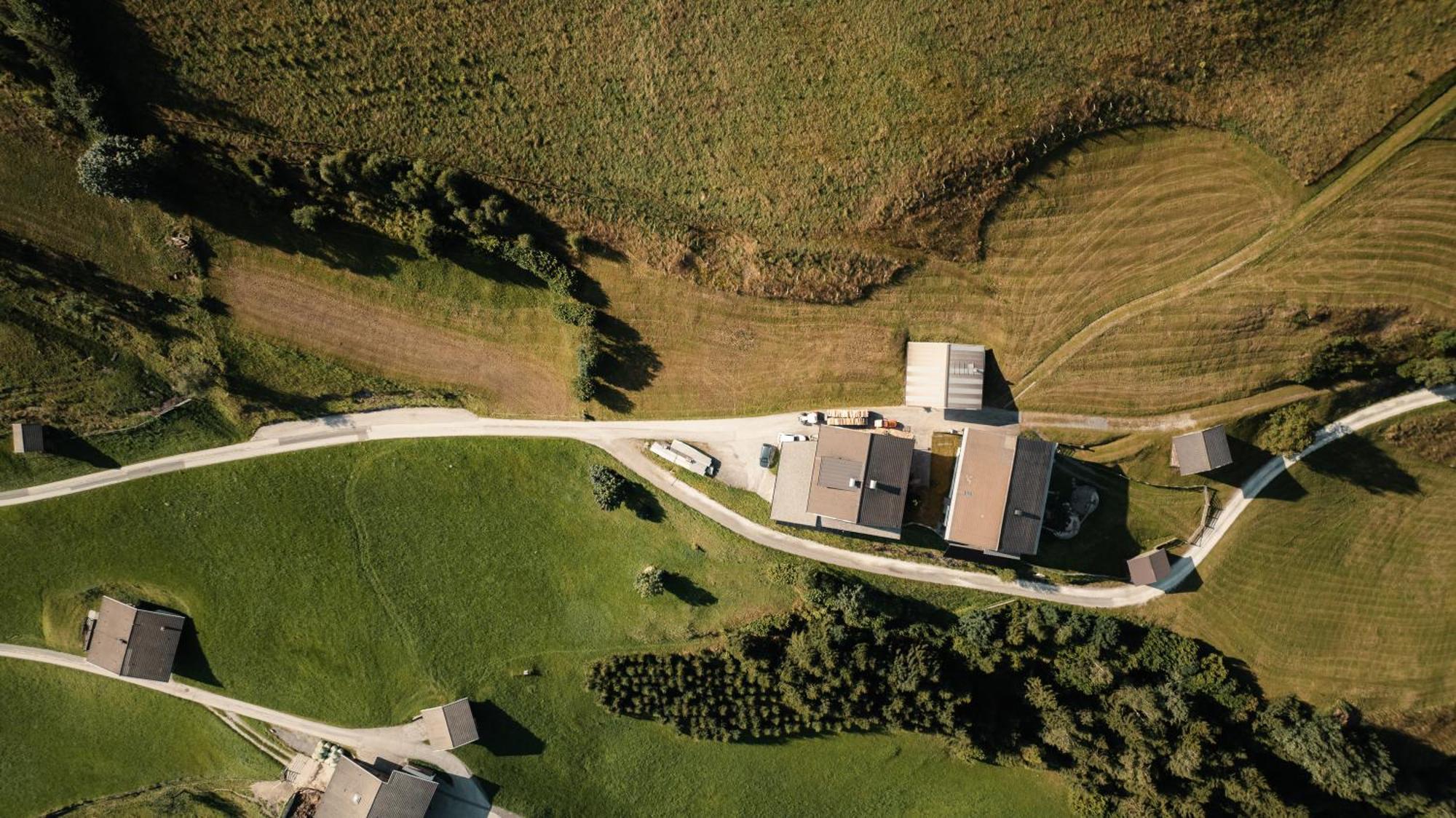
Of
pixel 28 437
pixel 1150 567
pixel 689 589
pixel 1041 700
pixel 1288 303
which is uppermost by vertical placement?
pixel 1288 303

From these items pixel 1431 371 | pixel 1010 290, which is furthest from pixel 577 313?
pixel 1431 371

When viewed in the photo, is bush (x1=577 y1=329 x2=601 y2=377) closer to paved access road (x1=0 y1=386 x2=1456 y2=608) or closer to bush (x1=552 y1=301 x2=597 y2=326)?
bush (x1=552 y1=301 x2=597 y2=326)

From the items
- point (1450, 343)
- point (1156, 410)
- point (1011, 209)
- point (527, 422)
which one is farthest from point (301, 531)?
point (1450, 343)

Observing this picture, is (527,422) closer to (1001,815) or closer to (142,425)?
(142,425)

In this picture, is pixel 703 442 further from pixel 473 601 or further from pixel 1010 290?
pixel 1010 290

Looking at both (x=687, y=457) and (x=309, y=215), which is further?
(x=687, y=457)

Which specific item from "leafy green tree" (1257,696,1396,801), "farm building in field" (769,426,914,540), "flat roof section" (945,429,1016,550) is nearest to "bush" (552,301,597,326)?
"farm building in field" (769,426,914,540)

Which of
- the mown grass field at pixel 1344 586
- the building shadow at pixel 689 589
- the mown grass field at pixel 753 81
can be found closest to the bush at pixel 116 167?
the mown grass field at pixel 753 81
